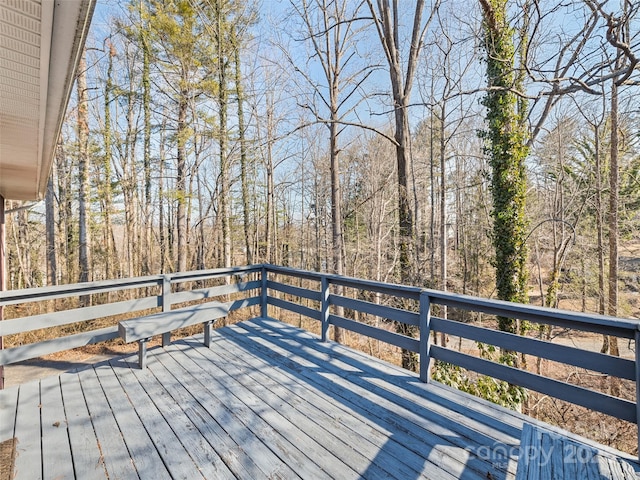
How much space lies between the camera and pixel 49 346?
293 centimetres

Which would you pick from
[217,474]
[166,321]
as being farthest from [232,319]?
[217,474]

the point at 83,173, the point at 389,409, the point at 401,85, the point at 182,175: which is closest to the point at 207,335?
the point at 389,409

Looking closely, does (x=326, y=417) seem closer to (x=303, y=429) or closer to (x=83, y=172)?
(x=303, y=429)

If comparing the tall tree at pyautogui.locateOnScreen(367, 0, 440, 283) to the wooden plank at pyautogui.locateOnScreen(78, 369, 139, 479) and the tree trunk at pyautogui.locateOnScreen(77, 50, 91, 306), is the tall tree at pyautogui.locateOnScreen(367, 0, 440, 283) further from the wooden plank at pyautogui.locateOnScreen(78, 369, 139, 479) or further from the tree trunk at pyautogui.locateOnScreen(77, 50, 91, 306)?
the tree trunk at pyautogui.locateOnScreen(77, 50, 91, 306)

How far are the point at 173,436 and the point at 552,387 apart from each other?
8.67 ft

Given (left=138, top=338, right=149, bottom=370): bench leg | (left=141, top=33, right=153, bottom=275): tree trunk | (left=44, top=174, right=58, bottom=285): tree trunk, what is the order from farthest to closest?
(left=141, top=33, right=153, bottom=275): tree trunk < (left=44, top=174, right=58, bottom=285): tree trunk < (left=138, top=338, right=149, bottom=370): bench leg

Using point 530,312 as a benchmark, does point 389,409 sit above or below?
below

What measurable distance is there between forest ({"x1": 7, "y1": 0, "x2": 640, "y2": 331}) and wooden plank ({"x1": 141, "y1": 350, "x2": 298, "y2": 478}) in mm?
3817

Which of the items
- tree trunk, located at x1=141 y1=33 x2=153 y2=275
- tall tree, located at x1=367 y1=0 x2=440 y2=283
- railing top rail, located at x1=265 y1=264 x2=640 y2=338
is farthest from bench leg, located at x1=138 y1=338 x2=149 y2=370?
tree trunk, located at x1=141 y1=33 x2=153 y2=275

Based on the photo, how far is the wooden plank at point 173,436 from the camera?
1.73m

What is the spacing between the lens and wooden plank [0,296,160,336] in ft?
9.07

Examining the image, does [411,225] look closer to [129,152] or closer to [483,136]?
[483,136]

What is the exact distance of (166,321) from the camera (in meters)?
3.15

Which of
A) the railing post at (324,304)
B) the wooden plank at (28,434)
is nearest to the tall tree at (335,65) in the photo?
the railing post at (324,304)
